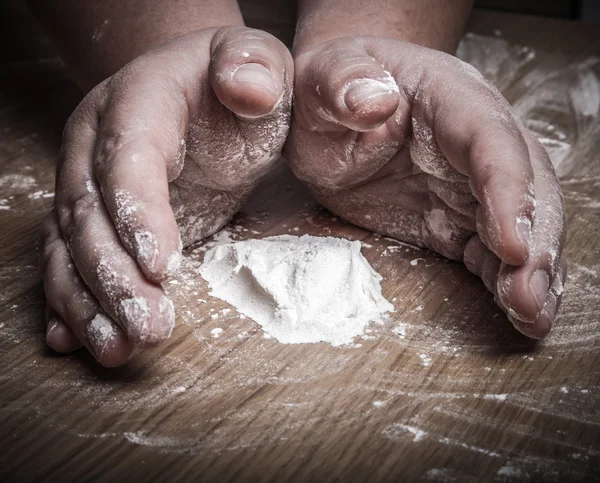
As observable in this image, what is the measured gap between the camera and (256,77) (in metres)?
0.72

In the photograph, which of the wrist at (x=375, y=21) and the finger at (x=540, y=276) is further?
the wrist at (x=375, y=21)

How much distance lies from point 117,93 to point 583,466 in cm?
55

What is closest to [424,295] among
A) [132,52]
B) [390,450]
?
[390,450]

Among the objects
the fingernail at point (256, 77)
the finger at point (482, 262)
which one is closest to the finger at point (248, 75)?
the fingernail at point (256, 77)

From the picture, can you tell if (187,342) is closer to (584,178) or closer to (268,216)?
(268,216)

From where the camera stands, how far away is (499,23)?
1.55 m

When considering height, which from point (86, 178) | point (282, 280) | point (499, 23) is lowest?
point (499, 23)

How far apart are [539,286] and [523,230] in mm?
54

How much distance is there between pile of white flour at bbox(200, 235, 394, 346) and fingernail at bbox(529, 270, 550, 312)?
0.15 meters

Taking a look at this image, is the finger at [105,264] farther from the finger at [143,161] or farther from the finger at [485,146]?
the finger at [485,146]

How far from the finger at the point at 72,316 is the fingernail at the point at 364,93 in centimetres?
30

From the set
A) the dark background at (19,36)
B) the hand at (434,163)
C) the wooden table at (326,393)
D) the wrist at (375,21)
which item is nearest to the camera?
the wooden table at (326,393)

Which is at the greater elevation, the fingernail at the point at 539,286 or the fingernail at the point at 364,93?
the fingernail at the point at 364,93

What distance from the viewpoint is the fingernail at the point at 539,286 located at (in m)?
0.66
